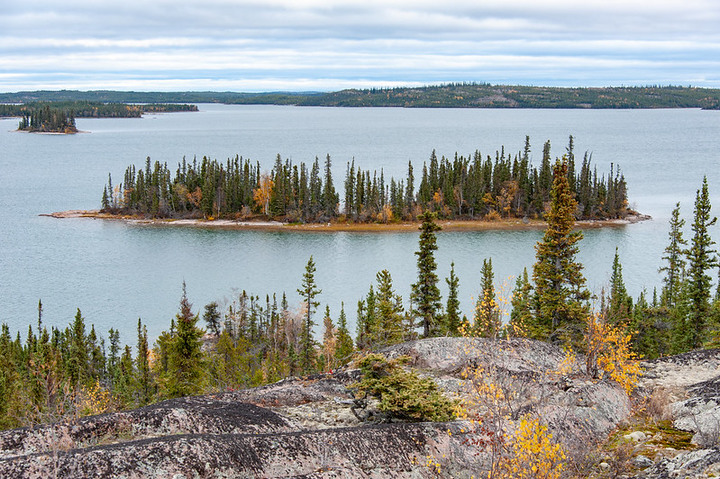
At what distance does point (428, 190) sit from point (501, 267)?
55.5m

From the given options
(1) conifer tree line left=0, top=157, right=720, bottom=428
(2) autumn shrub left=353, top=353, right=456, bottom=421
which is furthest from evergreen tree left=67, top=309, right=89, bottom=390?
(2) autumn shrub left=353, top=353, right=456, bottom=421

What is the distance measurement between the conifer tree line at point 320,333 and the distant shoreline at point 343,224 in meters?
52.8

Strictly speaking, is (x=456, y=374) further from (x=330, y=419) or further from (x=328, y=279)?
(x=328, y=279)

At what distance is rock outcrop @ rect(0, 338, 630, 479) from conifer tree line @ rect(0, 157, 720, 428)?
14.1 m

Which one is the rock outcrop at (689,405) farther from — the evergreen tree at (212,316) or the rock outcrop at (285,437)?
the evergreen tree at (212,316)

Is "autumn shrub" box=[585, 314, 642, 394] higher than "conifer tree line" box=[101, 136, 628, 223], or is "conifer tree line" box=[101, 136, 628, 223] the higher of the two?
"autumn shrub" box=[585, 314, 642, 394]

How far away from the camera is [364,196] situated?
138750 millimetres

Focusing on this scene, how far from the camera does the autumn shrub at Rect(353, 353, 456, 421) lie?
17.0 m

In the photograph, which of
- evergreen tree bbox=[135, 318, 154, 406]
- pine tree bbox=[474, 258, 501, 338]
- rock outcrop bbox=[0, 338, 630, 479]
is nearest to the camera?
rock outcrop bbox=[0, 338, 630, 479]

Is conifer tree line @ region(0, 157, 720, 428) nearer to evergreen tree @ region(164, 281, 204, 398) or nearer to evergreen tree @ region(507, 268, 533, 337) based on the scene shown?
evergreen tree @ region(164, 281, 204, 398)

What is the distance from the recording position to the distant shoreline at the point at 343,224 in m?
125

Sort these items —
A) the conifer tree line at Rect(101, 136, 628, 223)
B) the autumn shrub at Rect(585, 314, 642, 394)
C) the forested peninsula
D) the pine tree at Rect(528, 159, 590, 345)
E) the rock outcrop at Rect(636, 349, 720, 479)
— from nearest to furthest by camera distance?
the rock outcrop at Rect(636, 349, 720, 479), the forested peninsula, the autumn shrub at Rect(585, 314, 642, 394), the pine tree at Rect(528, 159, 590, 345), the conifer tree line at Rect(101, 136, 628, 223)

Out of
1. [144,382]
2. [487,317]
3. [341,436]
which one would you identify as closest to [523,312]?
[487,317]

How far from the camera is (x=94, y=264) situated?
318ft
